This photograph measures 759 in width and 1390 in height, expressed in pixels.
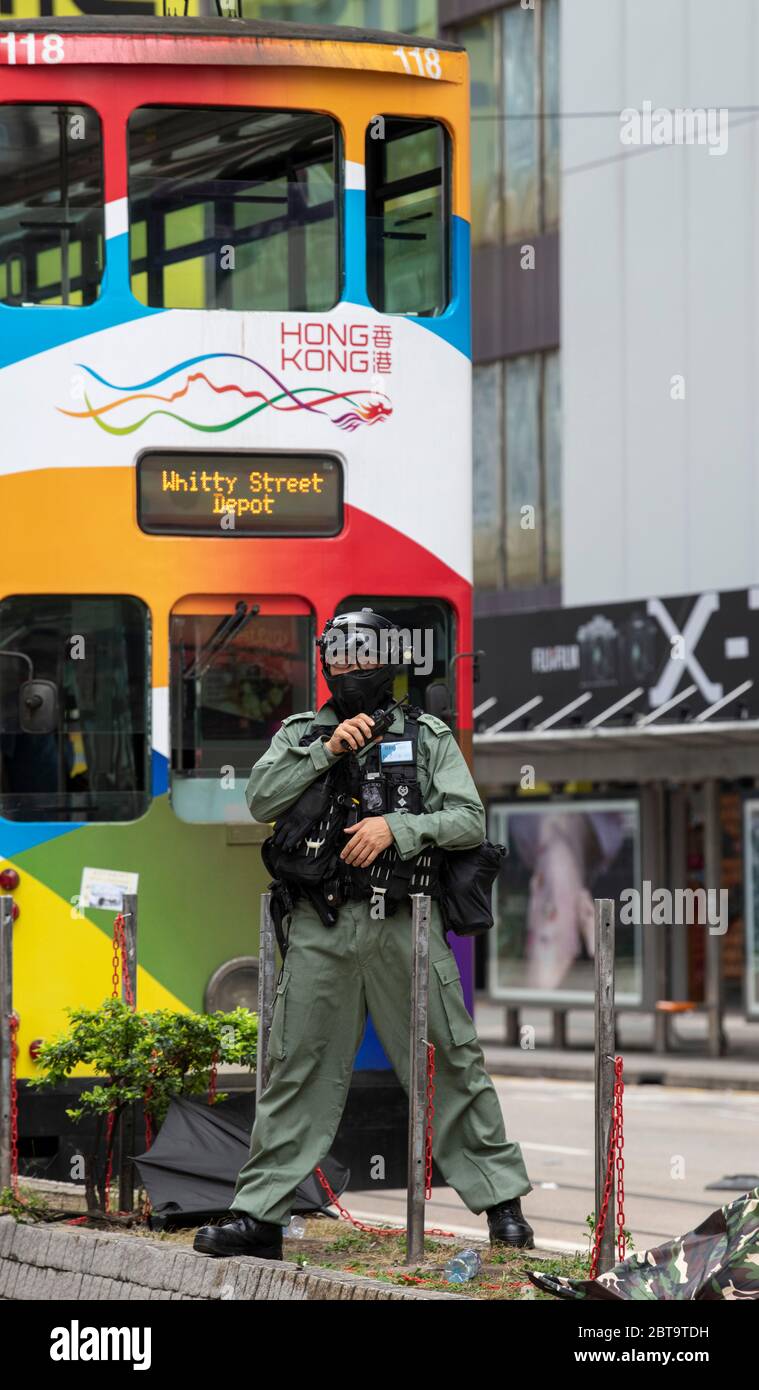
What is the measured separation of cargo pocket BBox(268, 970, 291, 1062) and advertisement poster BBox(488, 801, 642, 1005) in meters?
15.3

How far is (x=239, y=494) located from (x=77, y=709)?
1093mm

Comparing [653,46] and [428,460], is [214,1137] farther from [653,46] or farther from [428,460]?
[653,46]

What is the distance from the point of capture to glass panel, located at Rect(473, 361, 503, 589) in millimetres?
30297

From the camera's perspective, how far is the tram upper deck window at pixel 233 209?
9.78 metres

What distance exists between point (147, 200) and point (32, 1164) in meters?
3.89

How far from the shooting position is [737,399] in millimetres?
26547

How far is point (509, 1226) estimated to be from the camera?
7.45 meters

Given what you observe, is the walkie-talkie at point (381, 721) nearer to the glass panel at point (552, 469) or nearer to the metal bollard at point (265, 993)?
the metal bollard at point (265, 993)

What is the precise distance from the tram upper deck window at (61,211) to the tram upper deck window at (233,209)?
16cm

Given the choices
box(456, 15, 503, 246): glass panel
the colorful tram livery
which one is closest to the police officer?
the colorful tram livery

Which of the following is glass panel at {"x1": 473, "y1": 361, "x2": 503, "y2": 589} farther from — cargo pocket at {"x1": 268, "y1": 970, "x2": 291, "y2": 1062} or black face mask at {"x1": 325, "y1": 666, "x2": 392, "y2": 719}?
cargo pocket at {"x1": 268, "y1": 970, "x2": 291, "y2": 1062}

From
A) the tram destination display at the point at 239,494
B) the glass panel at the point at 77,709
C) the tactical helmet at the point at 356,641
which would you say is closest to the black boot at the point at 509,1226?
the tactical helmet at the point at 356,641

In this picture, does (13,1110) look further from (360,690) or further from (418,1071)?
(360,690)
